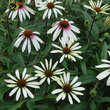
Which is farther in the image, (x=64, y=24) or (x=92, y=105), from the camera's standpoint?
(x=64, y=24)

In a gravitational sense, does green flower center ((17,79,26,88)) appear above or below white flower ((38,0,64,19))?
below

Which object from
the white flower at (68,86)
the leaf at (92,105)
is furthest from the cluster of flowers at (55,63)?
the leaf at (92,105)

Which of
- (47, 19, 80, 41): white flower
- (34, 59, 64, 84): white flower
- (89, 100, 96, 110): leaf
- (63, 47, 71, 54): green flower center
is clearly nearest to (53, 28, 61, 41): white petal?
(47, 19, 80, 41): white flower

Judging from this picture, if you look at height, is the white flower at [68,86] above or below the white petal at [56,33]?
below

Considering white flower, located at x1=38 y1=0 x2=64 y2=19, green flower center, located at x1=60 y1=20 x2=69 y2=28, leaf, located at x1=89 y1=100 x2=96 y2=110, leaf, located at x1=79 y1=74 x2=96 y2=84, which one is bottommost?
leaf, located at x1=89 y1=100 x2=96 y2=110

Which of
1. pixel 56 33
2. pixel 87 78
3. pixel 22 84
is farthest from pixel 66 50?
pixel 22 84

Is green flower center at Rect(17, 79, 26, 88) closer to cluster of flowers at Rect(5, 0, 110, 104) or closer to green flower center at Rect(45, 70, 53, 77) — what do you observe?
cluster of flowers at Rect(5, 0, 110, 104)

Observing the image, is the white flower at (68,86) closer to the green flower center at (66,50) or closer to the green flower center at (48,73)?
the green flower center at (48,73)

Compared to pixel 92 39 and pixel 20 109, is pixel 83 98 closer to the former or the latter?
pixel 20 109

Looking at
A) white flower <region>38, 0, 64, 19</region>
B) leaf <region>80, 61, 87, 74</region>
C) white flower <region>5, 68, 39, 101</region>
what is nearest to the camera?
white flower <region>5, 68, 39, 101</region>

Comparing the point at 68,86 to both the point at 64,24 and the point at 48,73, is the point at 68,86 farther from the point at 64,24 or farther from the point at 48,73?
the point at 64,24

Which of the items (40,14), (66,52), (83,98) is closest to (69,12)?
(40,14)
